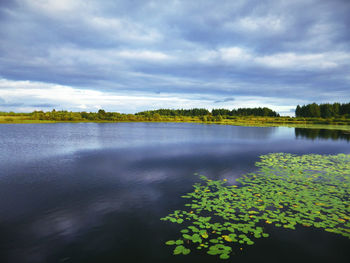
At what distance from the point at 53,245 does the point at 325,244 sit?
42.0 feet

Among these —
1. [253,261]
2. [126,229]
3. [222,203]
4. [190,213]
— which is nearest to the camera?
[253,261]

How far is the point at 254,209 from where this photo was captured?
11977 millimetres

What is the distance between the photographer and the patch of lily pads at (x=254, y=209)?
30.3 ft

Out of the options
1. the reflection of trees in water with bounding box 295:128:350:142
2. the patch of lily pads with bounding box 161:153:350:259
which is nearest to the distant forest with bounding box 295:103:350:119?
the reflection of trees in water with bounding box 295:128:350:142

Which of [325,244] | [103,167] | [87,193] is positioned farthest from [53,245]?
[103,167]

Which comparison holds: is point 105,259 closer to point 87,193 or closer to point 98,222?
point 98,222

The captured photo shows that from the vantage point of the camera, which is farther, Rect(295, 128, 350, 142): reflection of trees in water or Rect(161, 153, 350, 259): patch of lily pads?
Rect(295, 128, 350, 142): reflection of trees in water

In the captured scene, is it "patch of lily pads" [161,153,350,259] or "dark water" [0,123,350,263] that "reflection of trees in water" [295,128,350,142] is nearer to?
"patch of lily pads" [161,153,350,259]

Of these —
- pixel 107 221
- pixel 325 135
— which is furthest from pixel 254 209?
pixel 325 135

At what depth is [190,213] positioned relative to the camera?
38.1 ft

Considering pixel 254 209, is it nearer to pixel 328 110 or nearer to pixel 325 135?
pixel 325 135

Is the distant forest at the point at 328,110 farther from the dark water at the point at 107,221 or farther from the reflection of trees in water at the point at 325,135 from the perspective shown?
the dark water at the point at 107,221

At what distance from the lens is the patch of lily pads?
9.23 meters

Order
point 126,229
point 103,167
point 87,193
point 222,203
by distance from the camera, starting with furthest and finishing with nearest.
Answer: point 103,167 → point 87,193 → point 222,203 → point 126,229
